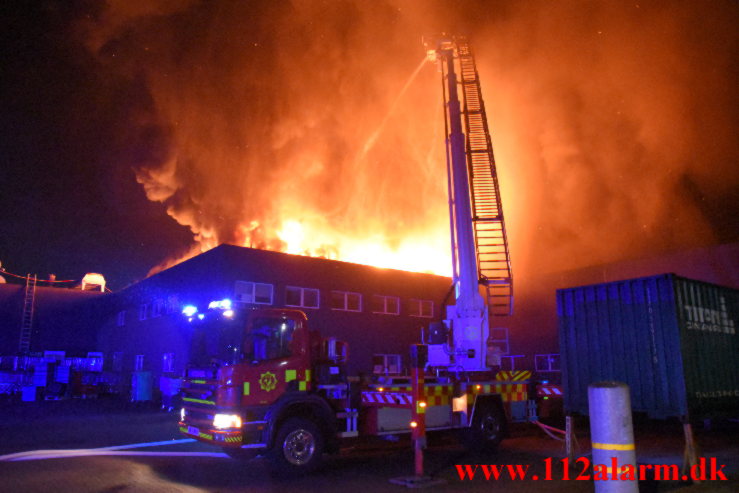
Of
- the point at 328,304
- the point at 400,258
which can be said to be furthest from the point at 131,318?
the point at 400,258

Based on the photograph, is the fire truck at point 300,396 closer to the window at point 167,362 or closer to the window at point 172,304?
the window at point 167,362

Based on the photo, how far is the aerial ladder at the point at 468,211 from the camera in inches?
520

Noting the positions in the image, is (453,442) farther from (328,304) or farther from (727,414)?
(328,304)

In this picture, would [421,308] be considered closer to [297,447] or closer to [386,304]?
[386,304]

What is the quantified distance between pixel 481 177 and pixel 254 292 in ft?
36.3

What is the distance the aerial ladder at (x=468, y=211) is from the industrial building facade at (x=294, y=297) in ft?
25.9

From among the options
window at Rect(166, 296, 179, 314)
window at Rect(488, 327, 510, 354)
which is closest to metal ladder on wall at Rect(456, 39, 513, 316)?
window at Rect(166, 296, 179, 314)

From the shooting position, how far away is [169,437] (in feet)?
43.0

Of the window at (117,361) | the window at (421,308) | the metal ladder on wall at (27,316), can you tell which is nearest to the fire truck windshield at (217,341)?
the window at (421,308)

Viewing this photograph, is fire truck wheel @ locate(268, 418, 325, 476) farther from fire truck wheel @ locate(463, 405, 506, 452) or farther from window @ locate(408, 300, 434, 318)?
window @ locate(408, 300, 434, 318)

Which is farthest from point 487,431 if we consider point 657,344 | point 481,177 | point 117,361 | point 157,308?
point 117,361

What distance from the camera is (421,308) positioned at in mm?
27984

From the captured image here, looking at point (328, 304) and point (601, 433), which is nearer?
point (601, 433)

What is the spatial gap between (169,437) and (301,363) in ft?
19.8
